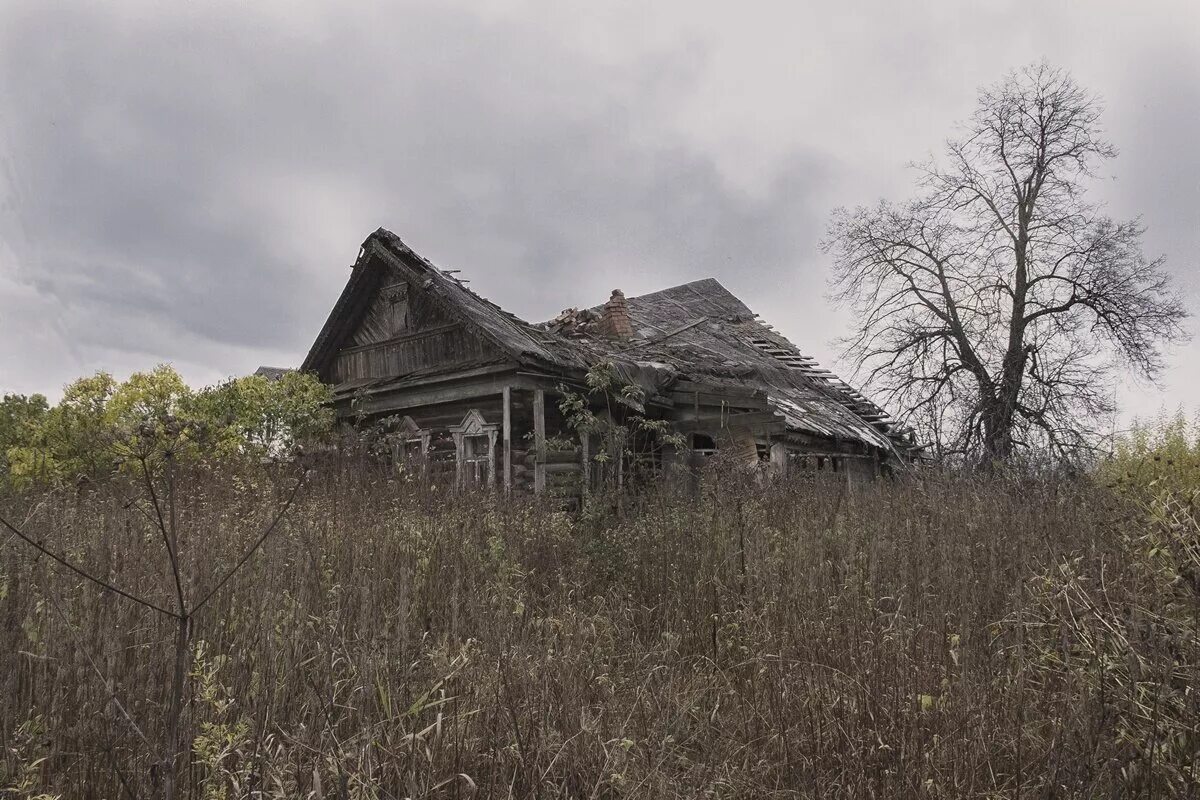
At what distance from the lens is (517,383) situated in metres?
11.1

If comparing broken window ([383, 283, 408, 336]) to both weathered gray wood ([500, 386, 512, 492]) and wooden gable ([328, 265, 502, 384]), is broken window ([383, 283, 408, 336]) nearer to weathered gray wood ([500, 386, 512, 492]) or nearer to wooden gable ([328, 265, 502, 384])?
wooden gable ([328, 265, 502, 384])

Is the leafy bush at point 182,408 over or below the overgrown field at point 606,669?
over

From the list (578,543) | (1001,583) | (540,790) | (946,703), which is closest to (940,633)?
(946,703)

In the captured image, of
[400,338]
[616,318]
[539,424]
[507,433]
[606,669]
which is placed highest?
[616,318]

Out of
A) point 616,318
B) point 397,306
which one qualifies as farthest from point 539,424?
point 616,318

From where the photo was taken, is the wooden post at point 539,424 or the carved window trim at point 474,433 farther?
the carved window trim at point 474,433

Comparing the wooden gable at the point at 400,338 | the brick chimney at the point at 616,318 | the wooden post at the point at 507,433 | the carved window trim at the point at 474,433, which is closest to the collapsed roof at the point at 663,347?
the brick chimney at the point at 616,318

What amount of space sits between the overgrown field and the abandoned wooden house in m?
4.64

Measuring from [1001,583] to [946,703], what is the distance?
183 cm

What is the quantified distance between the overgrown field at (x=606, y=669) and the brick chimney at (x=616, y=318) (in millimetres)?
10590

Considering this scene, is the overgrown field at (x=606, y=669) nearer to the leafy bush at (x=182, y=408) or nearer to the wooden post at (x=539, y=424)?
the wooden post at (x=539, y=424)

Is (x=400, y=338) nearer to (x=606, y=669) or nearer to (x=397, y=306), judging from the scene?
(x=397, y=306)

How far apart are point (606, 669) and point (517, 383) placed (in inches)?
312

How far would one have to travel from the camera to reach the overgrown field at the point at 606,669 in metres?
2.09
